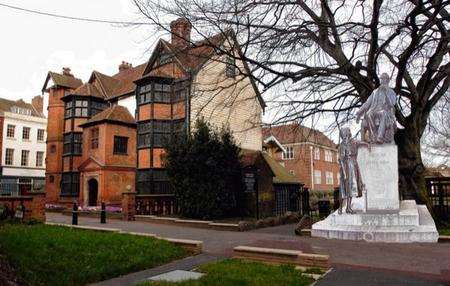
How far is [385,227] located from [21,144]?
52698 mm

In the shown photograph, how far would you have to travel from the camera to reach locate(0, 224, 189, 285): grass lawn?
284 inches

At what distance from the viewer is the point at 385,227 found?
11.8 meters

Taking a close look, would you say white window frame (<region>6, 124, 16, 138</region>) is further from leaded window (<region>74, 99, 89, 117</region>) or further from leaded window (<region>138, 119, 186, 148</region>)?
leaded window (<region>138, 119, 186, 148</region>)

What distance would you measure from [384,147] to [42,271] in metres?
10.1

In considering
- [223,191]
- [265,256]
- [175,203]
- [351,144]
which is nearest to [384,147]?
[351,144]

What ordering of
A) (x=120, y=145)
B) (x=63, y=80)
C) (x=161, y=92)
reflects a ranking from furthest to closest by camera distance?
1. (x=63, y=80)
2. (x=120, y=145)
3. (x=161, y=92)

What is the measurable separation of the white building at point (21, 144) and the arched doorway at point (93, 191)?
24.1 metres

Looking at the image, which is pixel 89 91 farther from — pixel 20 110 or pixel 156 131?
pixel 20 110

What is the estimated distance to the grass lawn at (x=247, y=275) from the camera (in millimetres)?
6520

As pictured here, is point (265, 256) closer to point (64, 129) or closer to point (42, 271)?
point (42, 271)

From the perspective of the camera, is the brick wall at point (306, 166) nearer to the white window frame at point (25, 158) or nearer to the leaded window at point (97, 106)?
the leaded window at point (97, 106)

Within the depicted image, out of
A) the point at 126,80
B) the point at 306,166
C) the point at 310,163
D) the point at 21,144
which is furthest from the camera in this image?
the point at 21,144

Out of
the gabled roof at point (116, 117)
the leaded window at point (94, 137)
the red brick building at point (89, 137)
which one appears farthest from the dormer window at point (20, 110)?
the leaded window at point (94, 137)

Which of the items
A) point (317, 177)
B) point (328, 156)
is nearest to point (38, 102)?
point (317, 177)
